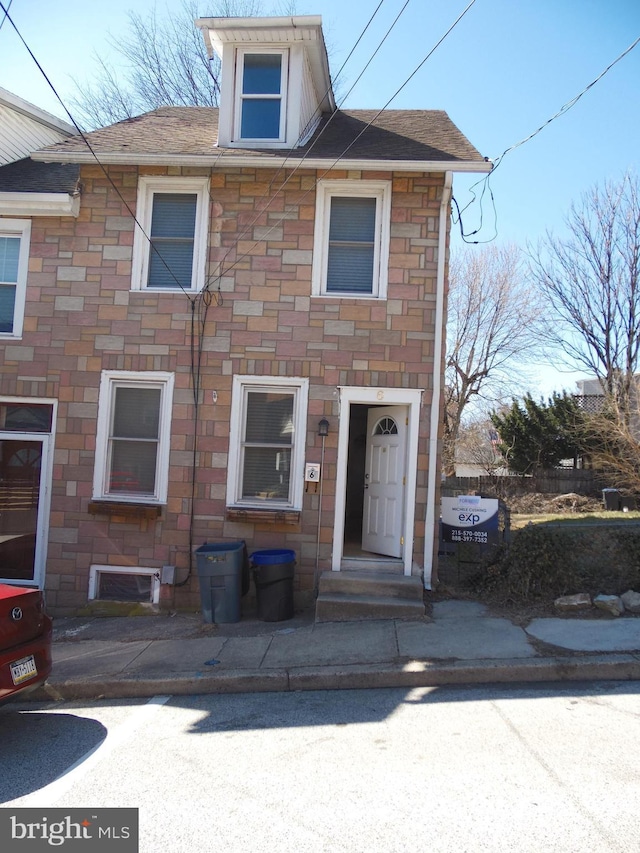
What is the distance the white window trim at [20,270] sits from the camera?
9172mm

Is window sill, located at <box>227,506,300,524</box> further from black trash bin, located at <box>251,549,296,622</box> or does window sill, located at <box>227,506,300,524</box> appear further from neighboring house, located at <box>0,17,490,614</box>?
black trash bin, located at <box>251,549,296,622</box>

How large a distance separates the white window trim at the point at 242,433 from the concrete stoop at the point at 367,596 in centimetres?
108

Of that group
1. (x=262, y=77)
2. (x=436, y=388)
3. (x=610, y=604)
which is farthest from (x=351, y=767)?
(x=262, y=77)

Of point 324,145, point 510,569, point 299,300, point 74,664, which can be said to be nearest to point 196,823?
point 74,664

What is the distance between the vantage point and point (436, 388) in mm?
8625

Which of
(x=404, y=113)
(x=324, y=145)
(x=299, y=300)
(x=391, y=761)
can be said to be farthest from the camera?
(x=404, y=113)

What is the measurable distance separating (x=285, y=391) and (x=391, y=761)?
5.16 meters

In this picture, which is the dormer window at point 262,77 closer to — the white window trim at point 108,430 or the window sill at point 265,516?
the white window trim at point 108,430

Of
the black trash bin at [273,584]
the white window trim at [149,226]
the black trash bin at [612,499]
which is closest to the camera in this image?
the black trash bin at [273,584]

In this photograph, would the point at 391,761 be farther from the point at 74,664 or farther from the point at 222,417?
the point at 222,417

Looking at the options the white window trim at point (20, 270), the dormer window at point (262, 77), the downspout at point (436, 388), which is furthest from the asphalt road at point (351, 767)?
the dormer window at point (262, 77)

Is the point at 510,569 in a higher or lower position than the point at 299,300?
lower

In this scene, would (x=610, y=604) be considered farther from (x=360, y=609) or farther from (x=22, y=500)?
(x=22, y=500)

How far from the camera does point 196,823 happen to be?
3.75 m
